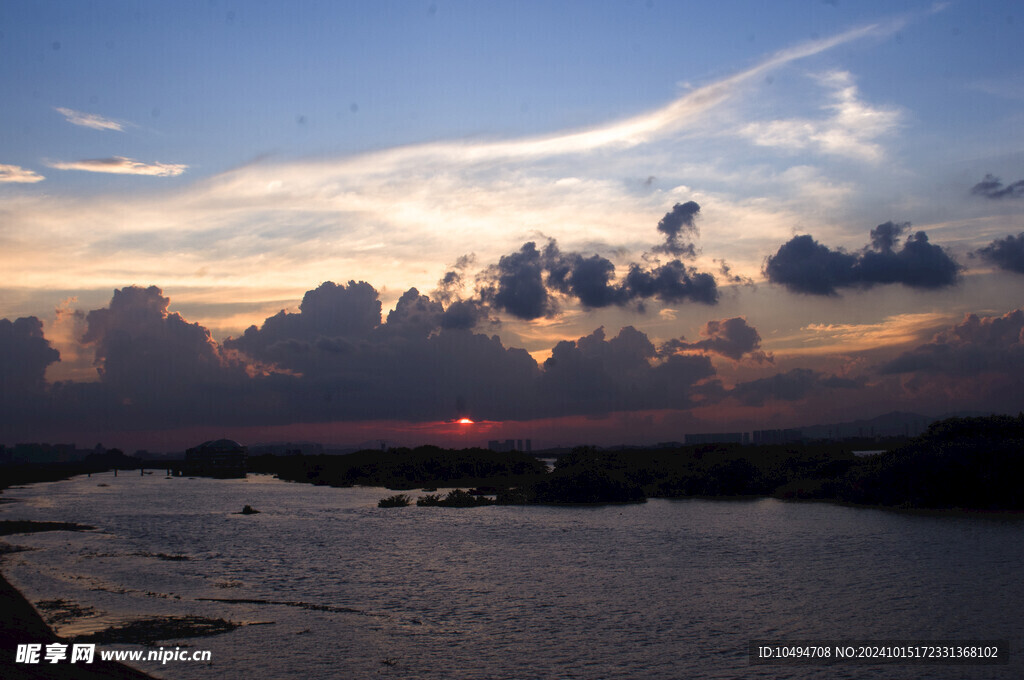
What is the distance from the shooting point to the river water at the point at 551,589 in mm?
21028

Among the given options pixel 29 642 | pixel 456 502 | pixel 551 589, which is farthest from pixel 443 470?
pixel 29 642

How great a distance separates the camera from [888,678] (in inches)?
733

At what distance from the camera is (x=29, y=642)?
69.8 ft

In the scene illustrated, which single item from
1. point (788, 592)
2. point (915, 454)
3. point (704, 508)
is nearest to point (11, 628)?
point (788, 592)

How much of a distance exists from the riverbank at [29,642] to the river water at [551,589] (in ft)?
3.52

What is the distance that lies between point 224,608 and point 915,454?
166ft

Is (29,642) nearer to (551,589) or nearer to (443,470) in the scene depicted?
(551,589)

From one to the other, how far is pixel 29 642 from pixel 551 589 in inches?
711

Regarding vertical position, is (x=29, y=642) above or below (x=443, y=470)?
above

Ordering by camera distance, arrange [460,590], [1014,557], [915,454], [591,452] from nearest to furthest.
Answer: [460,590] < [1014,557] < [915,454] < [591,452]

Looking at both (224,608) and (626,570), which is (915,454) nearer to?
(626,570)

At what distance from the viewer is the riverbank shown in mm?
18062

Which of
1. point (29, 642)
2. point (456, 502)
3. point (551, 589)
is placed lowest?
point (456, 502)

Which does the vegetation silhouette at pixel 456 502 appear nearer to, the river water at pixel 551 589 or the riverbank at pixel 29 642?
the river water at pixel 551 589
